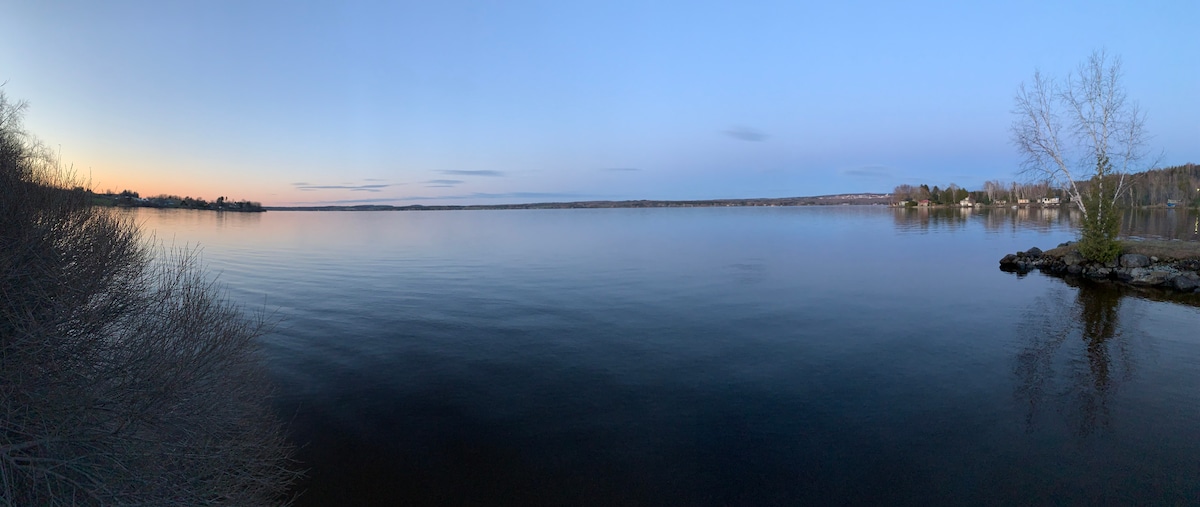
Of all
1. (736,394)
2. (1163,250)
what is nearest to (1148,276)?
(1163,250)

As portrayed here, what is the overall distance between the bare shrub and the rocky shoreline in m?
29.4

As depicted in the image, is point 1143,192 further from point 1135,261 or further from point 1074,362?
point 1074,362

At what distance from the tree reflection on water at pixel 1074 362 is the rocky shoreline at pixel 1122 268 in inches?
209

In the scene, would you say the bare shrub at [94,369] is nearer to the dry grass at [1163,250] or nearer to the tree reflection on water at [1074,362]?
the tree reflection on water at [1074,362]

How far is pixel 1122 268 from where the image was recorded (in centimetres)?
2466

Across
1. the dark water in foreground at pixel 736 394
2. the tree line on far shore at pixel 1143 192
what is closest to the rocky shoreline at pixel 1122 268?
the dark water in foreground at pixel 736 394

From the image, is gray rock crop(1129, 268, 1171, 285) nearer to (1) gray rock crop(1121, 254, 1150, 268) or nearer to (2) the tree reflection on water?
(1) gray rock crop(1121, 254, 1150, 268)

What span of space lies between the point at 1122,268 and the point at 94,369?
3352 cm

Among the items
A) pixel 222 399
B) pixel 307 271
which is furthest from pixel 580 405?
pixel 307 271

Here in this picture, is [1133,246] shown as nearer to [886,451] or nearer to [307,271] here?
[886,451]

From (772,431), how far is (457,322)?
9623mm

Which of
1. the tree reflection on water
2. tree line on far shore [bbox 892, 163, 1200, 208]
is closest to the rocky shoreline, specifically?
the tree reflection on water

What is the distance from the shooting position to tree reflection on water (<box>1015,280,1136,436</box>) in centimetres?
938

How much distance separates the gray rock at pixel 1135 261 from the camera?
79.5 feet
